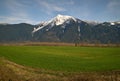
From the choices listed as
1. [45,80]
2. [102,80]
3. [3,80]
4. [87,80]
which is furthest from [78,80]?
[3,80]

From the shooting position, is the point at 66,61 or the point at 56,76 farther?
the point at 66,61

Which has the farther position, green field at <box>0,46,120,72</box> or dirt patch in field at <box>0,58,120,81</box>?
green field at <box>0,46,120,72</box>

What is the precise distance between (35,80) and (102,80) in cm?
839

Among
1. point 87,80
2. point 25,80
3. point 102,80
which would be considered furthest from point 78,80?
point 25,80

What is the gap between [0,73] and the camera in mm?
24125

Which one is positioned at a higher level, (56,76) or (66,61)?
(66,61)

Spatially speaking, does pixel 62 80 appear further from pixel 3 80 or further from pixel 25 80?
pixel 3 80

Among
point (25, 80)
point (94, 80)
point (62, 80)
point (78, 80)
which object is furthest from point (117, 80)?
point (25, 80)

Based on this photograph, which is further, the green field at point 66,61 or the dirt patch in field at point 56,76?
the green field at point 66,61

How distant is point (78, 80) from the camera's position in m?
22.0

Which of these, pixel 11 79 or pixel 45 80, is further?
pixel 45 80

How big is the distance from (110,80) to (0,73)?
13851mm

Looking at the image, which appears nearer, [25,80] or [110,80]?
[110,80]

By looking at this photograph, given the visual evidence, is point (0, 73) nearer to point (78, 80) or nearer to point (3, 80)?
point (3, 80)
